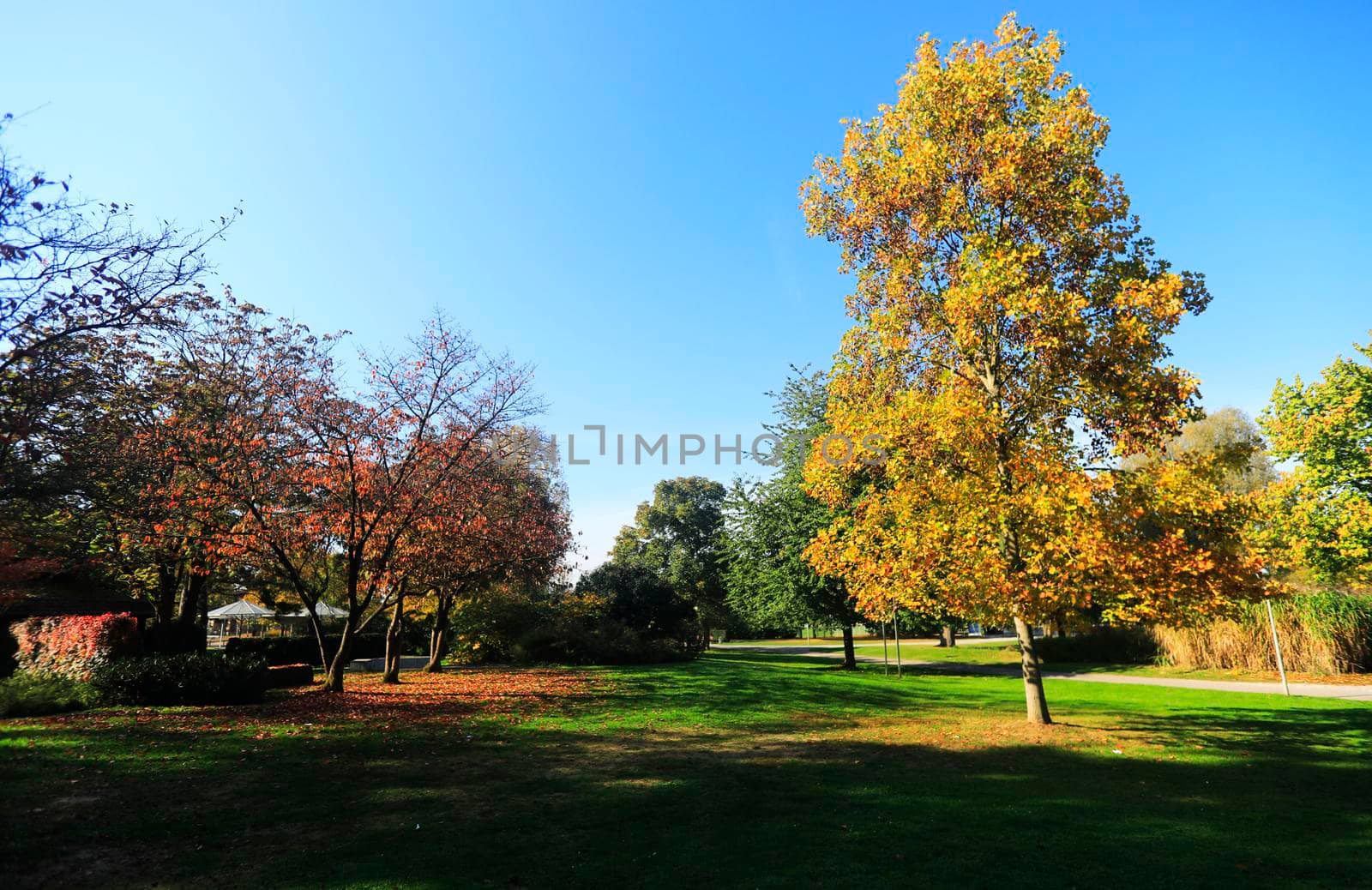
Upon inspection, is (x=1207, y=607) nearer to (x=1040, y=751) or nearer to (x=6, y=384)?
(x=1040, y=751)

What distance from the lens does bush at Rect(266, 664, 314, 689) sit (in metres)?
16.4

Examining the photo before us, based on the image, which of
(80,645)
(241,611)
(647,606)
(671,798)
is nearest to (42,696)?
(80,645)

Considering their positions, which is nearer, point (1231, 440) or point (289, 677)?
point (289, 677)

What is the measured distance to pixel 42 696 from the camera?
38.1ft

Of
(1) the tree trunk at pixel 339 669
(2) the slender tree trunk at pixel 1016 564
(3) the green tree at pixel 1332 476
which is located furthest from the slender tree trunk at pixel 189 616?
(3) the green tree at pixel 1332 476

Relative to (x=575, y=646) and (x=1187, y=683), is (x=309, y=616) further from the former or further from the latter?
(x=1187, y=683)

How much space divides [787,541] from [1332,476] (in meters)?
17.8

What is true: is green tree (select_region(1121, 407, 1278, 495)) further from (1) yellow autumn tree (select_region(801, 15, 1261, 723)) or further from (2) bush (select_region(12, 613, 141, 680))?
(2) bush (select_region(12, 613, 141, 680))

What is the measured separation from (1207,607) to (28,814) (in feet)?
46.9

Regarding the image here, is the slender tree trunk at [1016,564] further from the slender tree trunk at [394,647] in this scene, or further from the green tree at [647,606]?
the green tree at [647,606]

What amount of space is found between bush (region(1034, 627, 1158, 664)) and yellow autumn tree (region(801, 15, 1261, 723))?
767 inches

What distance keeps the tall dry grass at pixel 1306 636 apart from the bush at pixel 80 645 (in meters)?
28.3

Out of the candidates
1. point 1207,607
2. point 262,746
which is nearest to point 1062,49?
point 1207,607

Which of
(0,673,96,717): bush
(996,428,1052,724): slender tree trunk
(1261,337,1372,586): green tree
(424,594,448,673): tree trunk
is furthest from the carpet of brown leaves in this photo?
(1261,337,1372,586): green tree
